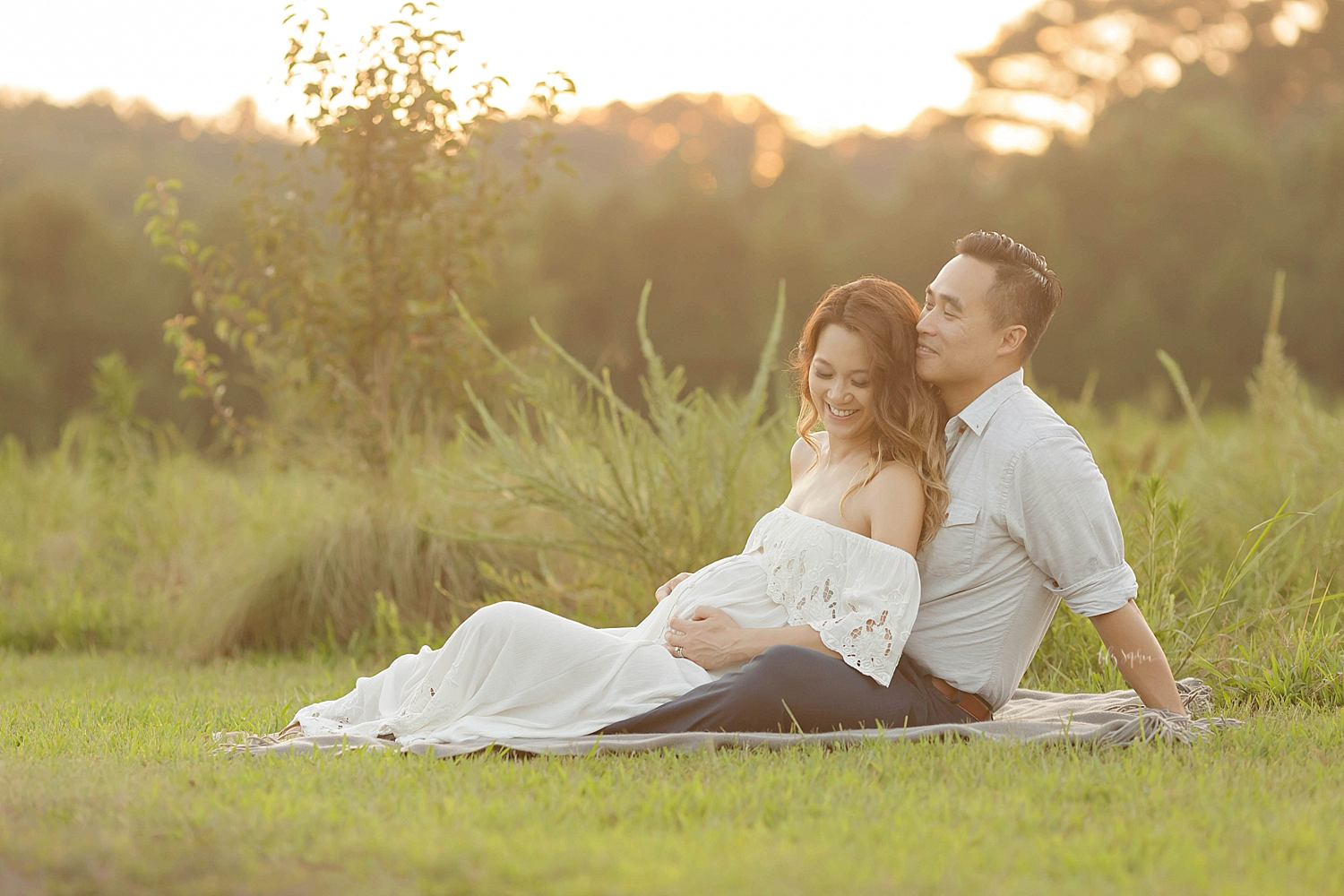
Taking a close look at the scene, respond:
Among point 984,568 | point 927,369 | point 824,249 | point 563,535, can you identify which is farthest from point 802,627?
point 824,249

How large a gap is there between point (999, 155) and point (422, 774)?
86.1ft

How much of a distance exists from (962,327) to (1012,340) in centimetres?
16

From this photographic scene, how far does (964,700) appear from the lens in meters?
3.47

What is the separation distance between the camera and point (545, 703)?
3.30m

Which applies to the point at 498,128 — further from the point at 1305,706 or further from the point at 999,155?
the point at 999,155

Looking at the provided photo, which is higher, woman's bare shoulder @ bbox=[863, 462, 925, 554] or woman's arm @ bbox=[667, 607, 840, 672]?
woman's bare shoulder @ bbox=[863, 462, 925, 554]

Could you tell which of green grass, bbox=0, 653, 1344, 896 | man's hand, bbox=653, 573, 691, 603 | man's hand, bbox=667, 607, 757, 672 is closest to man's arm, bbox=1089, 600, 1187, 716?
green grass, bbox=0, 653, 1344, 896

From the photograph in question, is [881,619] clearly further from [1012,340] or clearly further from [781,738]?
[1012,340]

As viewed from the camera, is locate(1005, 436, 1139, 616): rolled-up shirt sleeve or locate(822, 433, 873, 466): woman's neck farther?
locate(822, 433, 873, 466): woman's neck

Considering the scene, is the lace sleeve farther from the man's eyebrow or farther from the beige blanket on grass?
the man's eyebrow

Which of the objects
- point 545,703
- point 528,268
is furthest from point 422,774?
point 528,268

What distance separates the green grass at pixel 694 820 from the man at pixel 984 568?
0.18m

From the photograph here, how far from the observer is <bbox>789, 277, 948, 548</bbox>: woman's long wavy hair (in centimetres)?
332

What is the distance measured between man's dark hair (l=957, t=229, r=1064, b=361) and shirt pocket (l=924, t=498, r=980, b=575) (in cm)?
50
